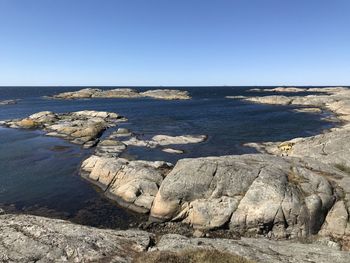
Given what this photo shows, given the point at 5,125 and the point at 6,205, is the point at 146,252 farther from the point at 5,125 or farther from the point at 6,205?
the point at 5,125

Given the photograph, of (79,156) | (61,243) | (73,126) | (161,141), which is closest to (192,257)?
(61,243)

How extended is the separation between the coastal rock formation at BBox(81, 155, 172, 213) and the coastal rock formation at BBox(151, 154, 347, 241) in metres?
1.86

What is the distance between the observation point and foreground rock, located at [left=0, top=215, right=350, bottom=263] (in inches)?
577

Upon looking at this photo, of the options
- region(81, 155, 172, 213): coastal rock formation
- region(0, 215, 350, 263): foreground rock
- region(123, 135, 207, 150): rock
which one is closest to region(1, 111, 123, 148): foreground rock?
region(123, 135, 207, 150): rock

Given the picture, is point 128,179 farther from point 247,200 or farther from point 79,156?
point 79,156

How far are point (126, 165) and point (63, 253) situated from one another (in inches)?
745

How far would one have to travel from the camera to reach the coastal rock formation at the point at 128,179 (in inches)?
1141

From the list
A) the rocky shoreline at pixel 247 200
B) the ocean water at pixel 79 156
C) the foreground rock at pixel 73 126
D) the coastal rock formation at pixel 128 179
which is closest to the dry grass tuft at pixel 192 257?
the rocky shoreline at pixel 247 200

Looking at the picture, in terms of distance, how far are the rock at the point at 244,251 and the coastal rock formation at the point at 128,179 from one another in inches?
438

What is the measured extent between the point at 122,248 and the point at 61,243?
3201 mm

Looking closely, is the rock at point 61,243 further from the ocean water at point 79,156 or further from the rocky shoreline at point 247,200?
the ocean water at point 79,156

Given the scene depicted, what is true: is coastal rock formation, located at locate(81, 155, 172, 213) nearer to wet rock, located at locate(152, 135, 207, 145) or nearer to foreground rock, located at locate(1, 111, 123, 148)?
foreground rock, located at locate(1, 111, 123, 148)

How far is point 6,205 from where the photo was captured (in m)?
29.2

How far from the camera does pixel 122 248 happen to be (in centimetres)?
1619
